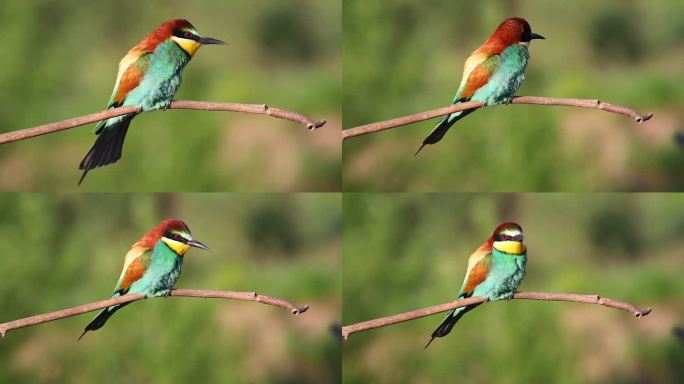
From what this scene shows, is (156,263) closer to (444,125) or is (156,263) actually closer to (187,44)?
(187,44)

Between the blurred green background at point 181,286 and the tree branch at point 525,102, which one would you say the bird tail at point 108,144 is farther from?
the blurred green background at point 181,286

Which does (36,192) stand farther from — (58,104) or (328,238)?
(328,238)

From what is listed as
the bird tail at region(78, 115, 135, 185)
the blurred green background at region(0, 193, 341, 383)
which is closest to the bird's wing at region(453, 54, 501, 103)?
the bird tail at region(78, 115, 135, 185)

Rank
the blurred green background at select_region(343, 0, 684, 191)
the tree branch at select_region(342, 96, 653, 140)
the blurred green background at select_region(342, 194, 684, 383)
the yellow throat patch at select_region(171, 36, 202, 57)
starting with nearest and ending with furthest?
the tree branch at select_region(342, 96, 653, 140)
the yellow throat patch at select_region(171, 36, 202, 57)
the blurred green background at select_region(342, 194, 684, 383)
the blurred green background at select_region(343, 0, 684, 191)

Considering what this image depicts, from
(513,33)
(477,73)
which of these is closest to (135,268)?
(477,73)

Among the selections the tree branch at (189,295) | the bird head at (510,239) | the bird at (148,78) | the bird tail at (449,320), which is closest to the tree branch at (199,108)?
the bird at (148,78)

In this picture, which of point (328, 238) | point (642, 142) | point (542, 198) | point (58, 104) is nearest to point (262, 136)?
point (328, 238)

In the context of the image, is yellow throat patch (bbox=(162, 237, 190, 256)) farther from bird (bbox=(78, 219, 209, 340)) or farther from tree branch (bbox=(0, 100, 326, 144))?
tree branch (bbox=(0, 100, 326, 144))
